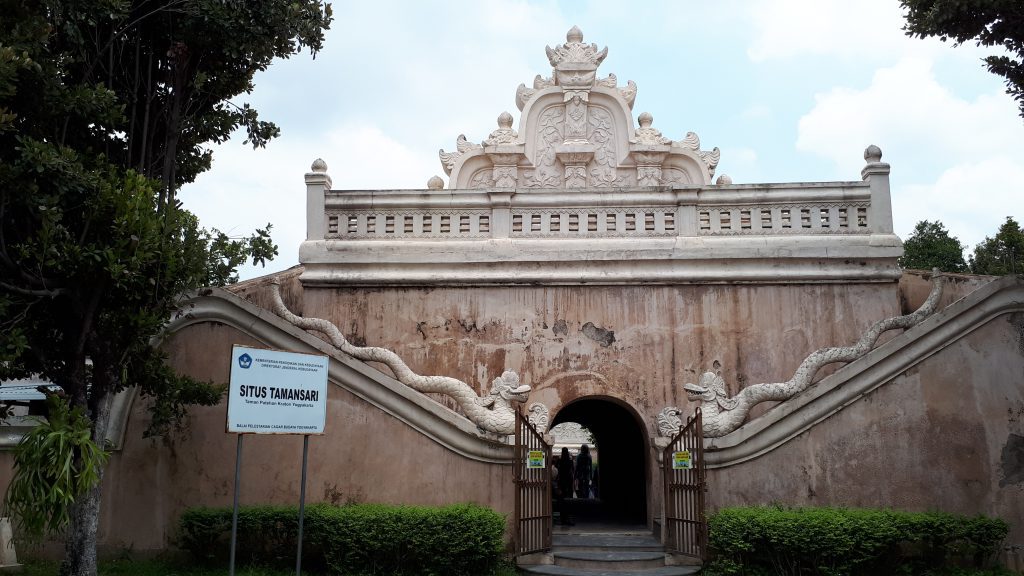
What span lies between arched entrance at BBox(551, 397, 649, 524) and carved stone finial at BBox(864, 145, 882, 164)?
485 centimetres

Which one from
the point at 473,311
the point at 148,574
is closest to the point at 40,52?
the point at 148,574

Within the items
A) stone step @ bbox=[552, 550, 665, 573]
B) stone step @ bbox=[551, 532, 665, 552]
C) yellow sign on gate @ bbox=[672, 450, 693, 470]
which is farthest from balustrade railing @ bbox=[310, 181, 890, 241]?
stone step @ bbox=[552, 550, 665, 573]

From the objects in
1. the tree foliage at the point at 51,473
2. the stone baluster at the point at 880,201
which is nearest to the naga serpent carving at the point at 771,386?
the stone baluster at the point at 880,201

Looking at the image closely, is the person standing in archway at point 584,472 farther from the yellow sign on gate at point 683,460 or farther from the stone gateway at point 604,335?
the yellow sign on gate at point 683,460

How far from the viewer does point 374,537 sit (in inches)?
360

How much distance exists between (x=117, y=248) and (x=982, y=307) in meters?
9.05

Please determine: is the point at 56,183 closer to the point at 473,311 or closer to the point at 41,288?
the point at 41,288

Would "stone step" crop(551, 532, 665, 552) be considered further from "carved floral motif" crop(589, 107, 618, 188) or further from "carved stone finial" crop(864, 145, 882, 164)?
"carved stone finial" crop(864, 145, 882, 164)

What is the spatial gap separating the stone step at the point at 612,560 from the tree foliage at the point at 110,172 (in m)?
4.10

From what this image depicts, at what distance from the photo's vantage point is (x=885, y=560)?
934 cm

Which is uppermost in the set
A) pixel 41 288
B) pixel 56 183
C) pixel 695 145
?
pixel 695 145

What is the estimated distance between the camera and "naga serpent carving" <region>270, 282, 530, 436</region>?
10695mm

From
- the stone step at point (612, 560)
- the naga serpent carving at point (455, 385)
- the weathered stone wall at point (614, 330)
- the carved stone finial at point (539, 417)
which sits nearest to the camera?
the stone step at point (612, 560)

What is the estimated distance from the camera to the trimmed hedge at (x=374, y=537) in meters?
9.15
